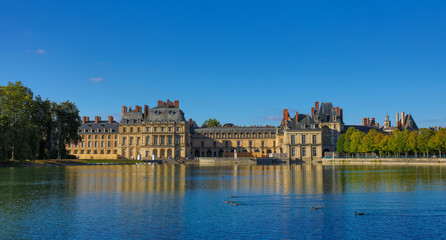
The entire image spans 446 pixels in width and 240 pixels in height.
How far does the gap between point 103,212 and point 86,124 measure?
102 m

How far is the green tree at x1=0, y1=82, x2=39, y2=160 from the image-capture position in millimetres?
60250

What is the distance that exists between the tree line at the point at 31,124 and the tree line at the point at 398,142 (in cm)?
5545

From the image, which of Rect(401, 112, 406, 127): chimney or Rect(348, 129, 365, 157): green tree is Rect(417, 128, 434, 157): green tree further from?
Rect(401, 112, 406, 127): chimney

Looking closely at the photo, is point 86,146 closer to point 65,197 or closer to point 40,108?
point 40,108

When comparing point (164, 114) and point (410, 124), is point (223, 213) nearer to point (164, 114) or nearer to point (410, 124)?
point (164, 114)

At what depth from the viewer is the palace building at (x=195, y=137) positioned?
101 metres

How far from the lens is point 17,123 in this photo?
66.2 meters

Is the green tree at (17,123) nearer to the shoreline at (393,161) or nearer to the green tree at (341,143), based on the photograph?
the shoreline at (393,161)

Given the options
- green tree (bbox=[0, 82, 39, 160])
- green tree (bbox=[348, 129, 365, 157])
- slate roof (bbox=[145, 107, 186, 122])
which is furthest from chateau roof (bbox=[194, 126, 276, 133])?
green tree (bbox=[0, 82, 39, 160])

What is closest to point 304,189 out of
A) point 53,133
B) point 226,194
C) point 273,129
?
point 226,194

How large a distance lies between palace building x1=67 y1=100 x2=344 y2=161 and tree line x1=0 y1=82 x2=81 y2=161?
20.3 m

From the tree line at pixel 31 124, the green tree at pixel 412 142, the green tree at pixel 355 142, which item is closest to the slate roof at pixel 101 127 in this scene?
the tree line at pixel 31 124

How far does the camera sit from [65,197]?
25.7 meters

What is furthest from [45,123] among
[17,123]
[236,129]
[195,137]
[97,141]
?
[236,129]
